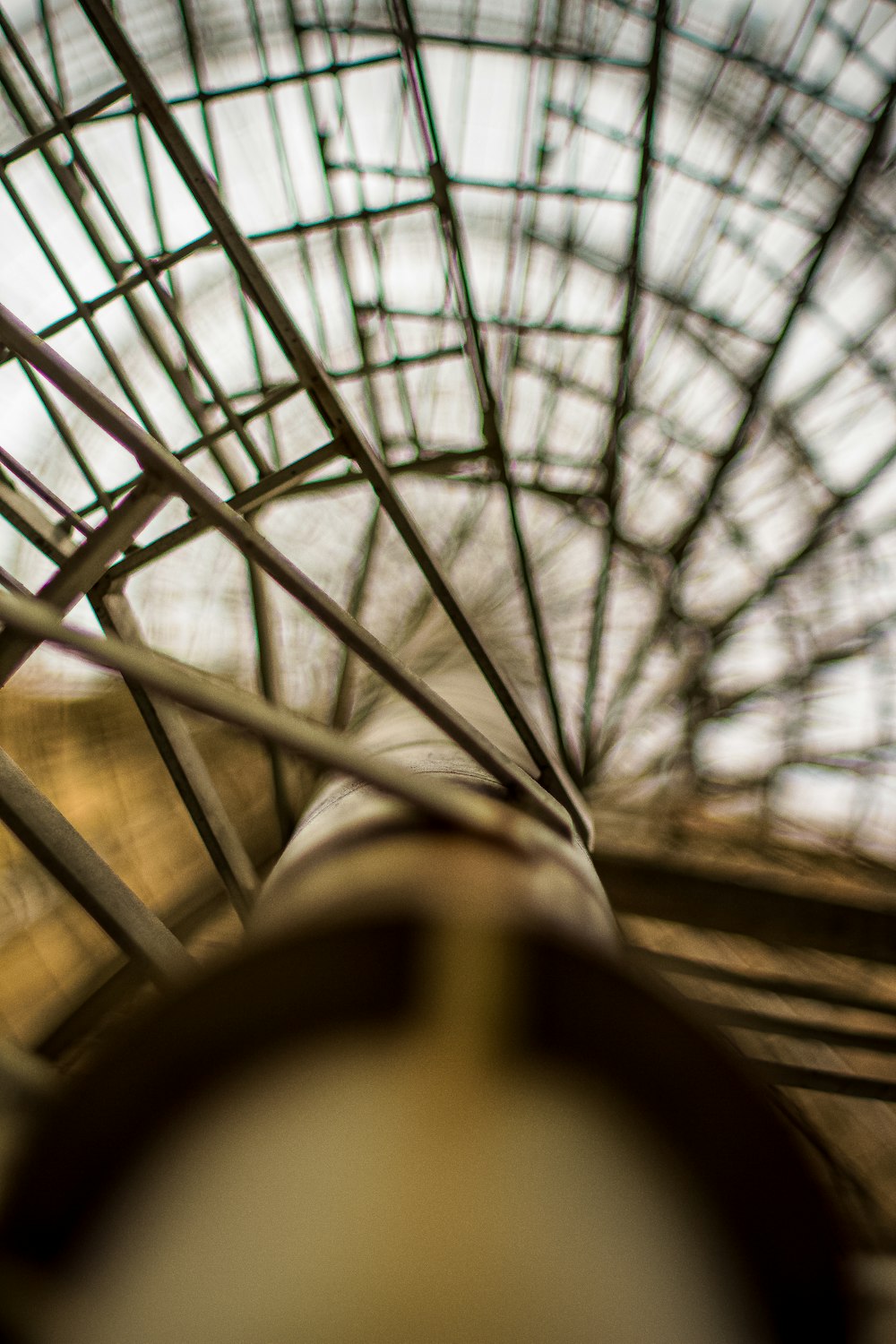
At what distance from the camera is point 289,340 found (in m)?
4.11

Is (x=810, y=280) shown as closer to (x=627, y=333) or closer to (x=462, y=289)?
(x=627, y=333)

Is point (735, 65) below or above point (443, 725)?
above

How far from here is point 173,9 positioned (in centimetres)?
774

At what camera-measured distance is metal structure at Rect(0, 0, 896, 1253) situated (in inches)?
200

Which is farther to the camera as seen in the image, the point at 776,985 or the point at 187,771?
the point at 776,985

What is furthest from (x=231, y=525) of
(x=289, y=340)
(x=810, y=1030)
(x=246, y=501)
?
(x=810, y=1030)

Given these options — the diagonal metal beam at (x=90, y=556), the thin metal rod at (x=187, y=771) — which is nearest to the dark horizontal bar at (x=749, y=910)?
the thin metal rod at (x=187, y=771)

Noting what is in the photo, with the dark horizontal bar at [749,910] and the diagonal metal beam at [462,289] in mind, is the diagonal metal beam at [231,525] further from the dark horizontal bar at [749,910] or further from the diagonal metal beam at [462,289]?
the dark horizontal bar at [749,910]

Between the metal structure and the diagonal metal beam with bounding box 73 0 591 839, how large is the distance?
0.02 meters

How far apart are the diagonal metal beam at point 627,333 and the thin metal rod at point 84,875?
16.6 feet

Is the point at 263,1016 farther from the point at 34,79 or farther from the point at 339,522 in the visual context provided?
the point at 339,522

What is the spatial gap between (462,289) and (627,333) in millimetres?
2174

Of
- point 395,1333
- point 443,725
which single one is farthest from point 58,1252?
point 443,725

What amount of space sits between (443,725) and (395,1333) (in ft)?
6.96
